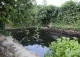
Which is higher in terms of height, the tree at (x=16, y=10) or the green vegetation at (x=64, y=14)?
the tree at (x=16, y=10)

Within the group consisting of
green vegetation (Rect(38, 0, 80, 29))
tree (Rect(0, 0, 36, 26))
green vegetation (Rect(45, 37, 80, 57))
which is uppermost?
tree (Rect(0, 0, 36, 26))

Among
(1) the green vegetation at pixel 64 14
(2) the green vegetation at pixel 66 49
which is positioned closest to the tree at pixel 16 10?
(2) the green vegetation at pixel 66 49

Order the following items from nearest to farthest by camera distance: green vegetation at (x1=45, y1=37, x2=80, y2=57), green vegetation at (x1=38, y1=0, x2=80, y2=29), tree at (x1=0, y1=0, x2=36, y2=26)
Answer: green vegetation at (x1=45, y1=37, x2=80, y2=57) < tree at (x1=0, y1=0, x2=36, y2=26) < green vegetation at (x1=38, y1=0, x2=80, y2=29)

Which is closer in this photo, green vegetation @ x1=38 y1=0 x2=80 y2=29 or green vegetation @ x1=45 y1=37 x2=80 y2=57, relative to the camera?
green vegetation @ x1=45 y1=37 x2=80 y2=57

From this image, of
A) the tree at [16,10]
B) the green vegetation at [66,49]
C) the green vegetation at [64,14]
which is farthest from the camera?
the green vegetation at [64,14]

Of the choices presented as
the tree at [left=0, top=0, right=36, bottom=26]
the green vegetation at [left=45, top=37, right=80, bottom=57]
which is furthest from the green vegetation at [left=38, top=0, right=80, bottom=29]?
the green vegetation at [left=45, top=37, right=80, bottom=57]

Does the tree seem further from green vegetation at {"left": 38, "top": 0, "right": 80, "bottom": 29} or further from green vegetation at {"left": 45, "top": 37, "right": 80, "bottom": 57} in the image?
green vegetation at {"left": 38, "top": 0, "right": 80, "bottom": 29}

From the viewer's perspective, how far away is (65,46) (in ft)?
9.60

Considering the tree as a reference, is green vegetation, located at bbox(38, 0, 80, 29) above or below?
below

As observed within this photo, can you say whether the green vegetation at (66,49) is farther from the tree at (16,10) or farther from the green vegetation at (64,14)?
the green vegetation at (64,14)

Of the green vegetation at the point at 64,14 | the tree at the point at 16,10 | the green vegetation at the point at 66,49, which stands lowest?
the green vegetation at the point at 64,14

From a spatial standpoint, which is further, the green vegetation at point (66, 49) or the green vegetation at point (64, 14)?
the green vegetation at point (64, 14)

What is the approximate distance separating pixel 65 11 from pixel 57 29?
2.21 meters

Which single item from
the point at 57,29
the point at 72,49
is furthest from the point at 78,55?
the point at 57,29
